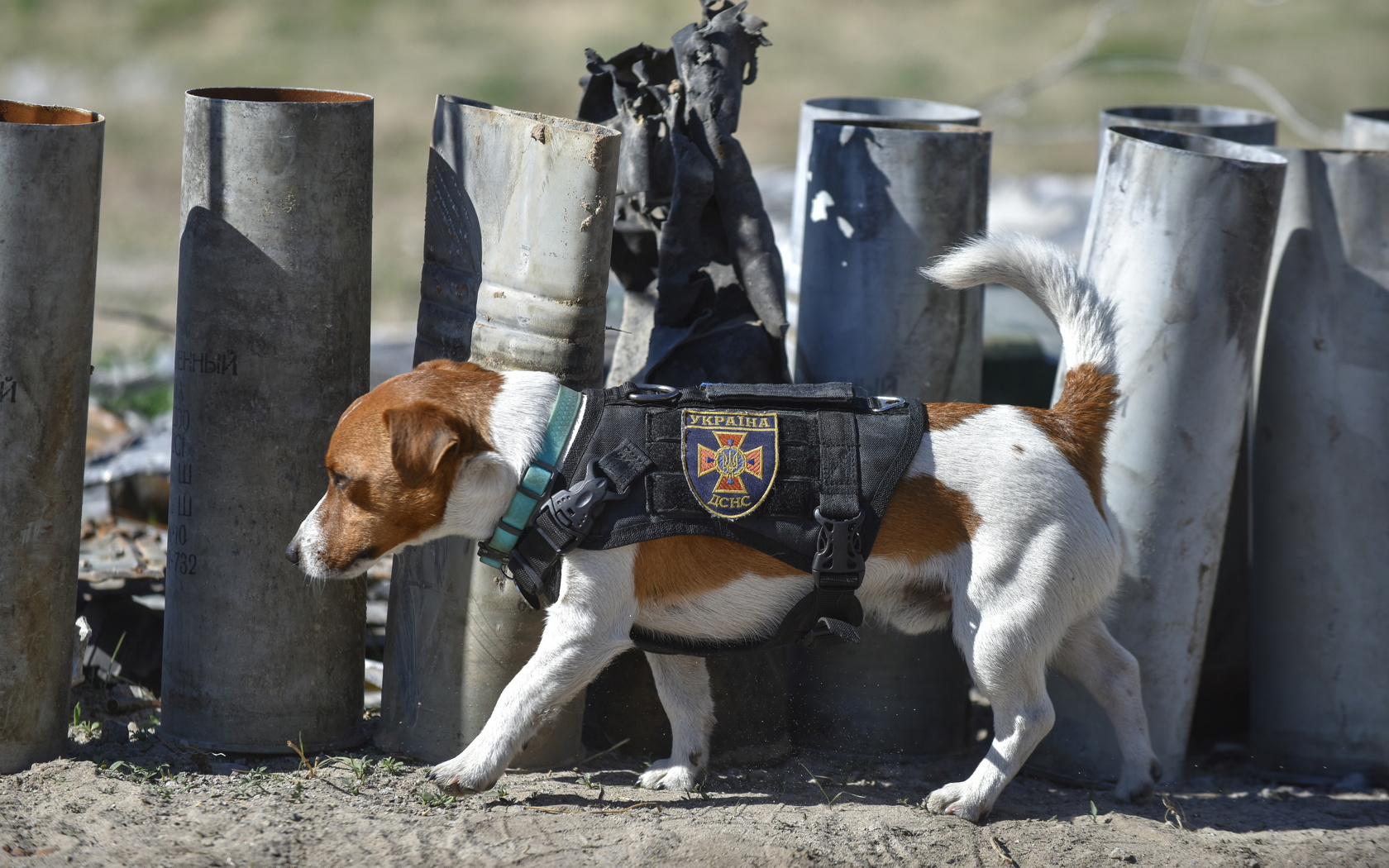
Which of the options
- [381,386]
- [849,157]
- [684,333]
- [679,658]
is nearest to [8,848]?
[381,386]

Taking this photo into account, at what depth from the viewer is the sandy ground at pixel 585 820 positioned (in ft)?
12.6

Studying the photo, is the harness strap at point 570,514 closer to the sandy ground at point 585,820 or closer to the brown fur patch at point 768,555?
the brown fur patch at point 768,555

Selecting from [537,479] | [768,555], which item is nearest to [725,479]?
[768,555]

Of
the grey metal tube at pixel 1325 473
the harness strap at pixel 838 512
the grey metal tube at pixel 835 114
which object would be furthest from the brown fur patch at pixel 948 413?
the grey metal tube at pixel 835 114

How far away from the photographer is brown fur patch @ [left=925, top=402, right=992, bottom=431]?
164 inches

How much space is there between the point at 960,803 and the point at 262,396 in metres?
2.64

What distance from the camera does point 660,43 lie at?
2158 cm

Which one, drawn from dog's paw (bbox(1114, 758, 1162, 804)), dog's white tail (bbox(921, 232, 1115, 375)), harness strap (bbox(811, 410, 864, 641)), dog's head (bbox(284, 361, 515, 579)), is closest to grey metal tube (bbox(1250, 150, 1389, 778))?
dog's paw (bbox(1114, 758, 1162, 804))

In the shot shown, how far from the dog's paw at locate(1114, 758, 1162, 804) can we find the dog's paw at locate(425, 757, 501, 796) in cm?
222

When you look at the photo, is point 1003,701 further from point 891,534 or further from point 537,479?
point 537,479

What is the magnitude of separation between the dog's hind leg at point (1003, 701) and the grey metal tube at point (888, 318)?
2.38ft

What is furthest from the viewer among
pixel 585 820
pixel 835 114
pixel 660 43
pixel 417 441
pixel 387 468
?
pixel 660 43

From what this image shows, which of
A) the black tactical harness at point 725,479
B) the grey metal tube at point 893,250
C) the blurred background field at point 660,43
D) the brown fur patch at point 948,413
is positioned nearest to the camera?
the black tactical harness at point 725,479

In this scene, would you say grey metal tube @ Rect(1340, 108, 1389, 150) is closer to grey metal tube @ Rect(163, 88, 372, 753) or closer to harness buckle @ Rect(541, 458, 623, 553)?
harness buckle @ Rect(541, 458, 623, 553)
